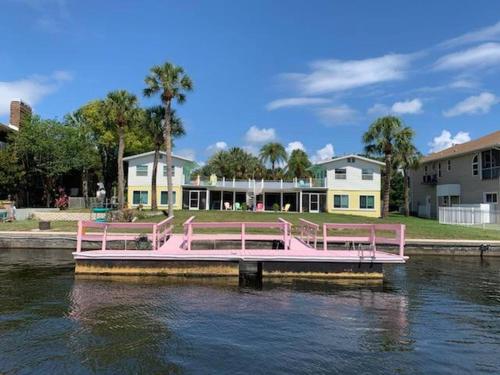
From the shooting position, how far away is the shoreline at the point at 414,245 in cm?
2288

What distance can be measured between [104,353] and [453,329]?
659cm

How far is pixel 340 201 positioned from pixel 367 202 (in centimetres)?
290

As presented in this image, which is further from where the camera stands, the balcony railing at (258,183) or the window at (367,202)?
the balcony railing at (258,183)

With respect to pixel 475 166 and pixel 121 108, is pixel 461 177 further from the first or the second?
pixel 121 108

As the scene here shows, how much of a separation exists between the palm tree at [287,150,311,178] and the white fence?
3300 cm

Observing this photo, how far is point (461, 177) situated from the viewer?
4484cm

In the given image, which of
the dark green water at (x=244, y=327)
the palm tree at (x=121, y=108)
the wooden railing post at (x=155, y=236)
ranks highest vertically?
the palm tree at (x=121, y=108)

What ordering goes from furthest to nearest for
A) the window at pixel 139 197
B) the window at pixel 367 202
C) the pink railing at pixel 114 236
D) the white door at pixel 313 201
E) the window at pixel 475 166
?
the white door at pixel 313 201 < the window at pixel 367 202 < the window at pixel 139 197 < the window at pixel 475 166 < the pink railing at pixel 114 236

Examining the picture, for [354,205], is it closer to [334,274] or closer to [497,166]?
[497,166]

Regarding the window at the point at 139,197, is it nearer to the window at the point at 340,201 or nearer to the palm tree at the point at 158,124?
the palm tree at the point at 158,124

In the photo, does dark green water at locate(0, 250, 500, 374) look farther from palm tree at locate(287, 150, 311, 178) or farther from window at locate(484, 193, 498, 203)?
palm tree at locate(287, 150, 311, 178)

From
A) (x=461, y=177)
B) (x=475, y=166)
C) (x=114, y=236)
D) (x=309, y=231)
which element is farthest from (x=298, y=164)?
(x=114, y=236)

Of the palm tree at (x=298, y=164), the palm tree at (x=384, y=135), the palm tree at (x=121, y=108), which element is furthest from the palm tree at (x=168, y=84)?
the palm tree at (x=298, y=164)

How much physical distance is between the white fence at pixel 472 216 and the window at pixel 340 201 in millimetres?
14177
